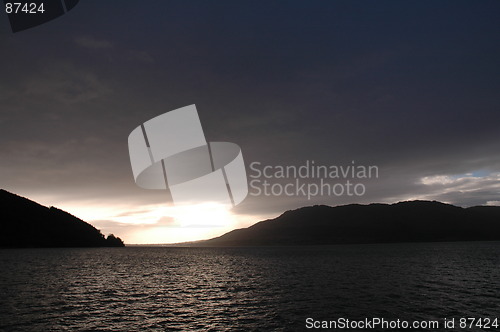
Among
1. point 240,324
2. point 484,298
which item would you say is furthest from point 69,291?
point 484,298

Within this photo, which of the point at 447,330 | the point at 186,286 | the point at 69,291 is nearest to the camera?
the point at 447,330

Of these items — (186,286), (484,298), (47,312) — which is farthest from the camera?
(186,286)

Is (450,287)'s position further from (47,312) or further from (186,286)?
(47,312)

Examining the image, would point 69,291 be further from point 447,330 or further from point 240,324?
point 447,330

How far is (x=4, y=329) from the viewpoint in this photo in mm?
29656

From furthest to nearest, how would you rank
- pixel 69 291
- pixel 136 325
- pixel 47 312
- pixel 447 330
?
pixel 69 291, pixel 47 312, pixel 136 325, pixel 447 330

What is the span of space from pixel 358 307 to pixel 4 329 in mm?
34775

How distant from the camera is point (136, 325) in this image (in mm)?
31875

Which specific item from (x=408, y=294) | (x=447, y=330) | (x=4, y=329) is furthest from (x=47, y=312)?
(x=408, y=294)

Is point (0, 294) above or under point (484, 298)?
above

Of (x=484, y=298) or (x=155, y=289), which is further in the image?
(x=155, y=289)

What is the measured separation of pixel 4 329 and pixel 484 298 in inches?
2139

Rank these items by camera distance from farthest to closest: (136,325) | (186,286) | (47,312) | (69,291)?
1. (186,286)
2. (69,291)
3. (47,312)
4. (136,325)

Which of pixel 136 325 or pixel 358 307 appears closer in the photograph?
pixel 136 325
